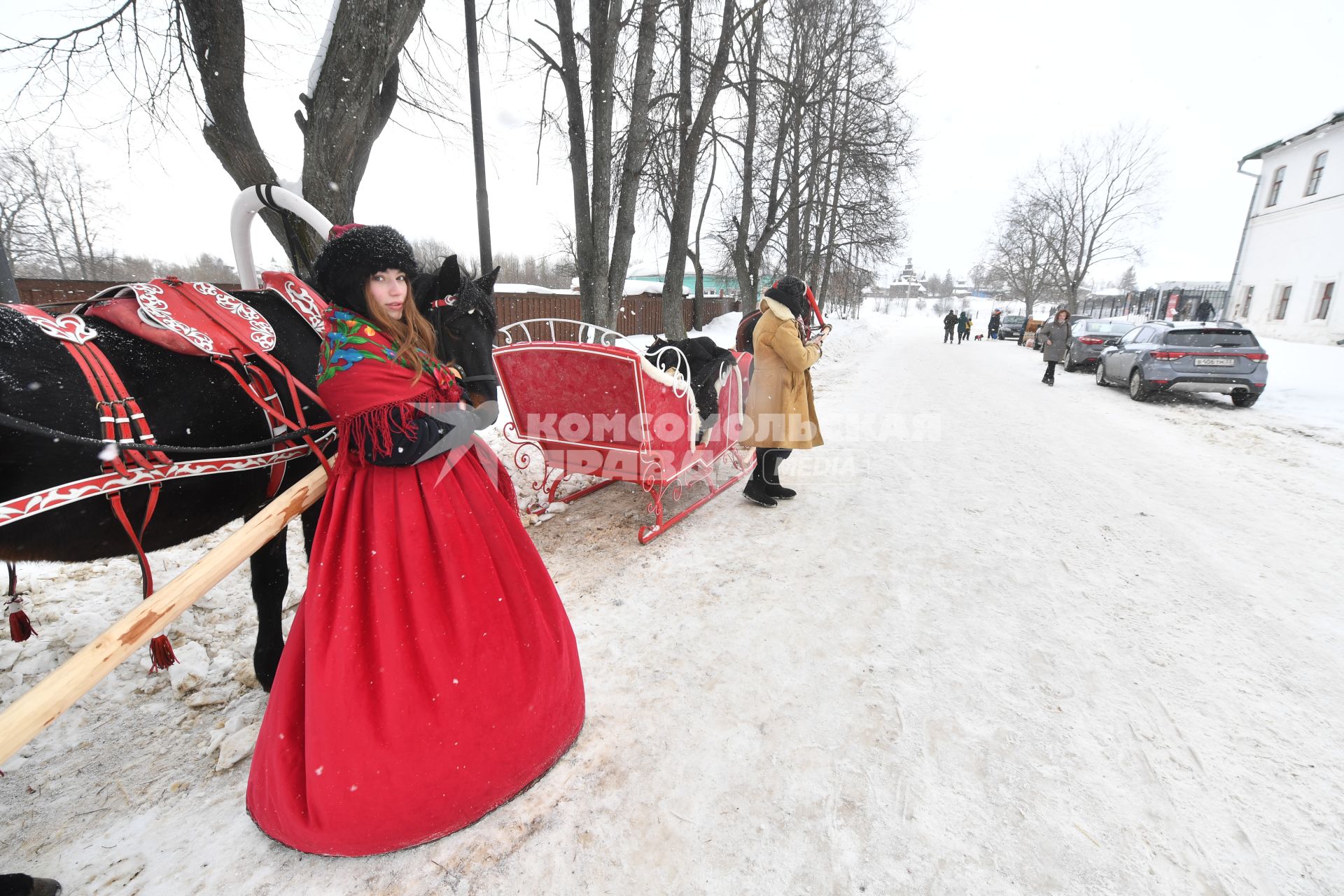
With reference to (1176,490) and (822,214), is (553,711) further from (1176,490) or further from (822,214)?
(822,214)

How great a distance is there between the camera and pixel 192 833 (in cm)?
167

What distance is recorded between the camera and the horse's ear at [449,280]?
176 centimetres

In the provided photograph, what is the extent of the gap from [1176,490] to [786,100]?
12.3 m

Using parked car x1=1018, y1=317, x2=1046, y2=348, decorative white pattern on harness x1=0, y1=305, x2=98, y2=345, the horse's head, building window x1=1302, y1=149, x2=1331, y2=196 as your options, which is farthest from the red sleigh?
building window x1=1302, y1=149, x2=1331, y2=196

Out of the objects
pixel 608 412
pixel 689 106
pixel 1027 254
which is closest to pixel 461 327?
pixel 608 412

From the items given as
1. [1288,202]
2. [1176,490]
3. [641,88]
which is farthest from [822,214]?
[1176,490]

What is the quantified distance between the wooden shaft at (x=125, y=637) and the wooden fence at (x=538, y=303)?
1.17m

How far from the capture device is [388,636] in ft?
5.16

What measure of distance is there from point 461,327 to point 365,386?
0.39 metres

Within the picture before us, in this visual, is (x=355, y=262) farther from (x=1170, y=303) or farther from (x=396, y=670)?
(x=1170, y=303)

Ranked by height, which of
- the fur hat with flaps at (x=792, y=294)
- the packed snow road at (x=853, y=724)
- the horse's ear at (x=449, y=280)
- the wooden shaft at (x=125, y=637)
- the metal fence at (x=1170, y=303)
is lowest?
the packed snow road at (x=853, y=724)

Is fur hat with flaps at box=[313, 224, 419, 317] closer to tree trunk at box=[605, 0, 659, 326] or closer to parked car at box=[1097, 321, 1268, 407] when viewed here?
tree trunk at box=[605, 0, 659, 326]

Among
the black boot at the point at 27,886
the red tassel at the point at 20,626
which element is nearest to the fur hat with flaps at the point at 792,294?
the red tassel at the point at 20,626

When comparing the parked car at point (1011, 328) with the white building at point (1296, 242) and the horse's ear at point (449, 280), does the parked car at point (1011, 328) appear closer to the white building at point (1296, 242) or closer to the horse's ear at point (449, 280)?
the white building at point (1296, 242)
